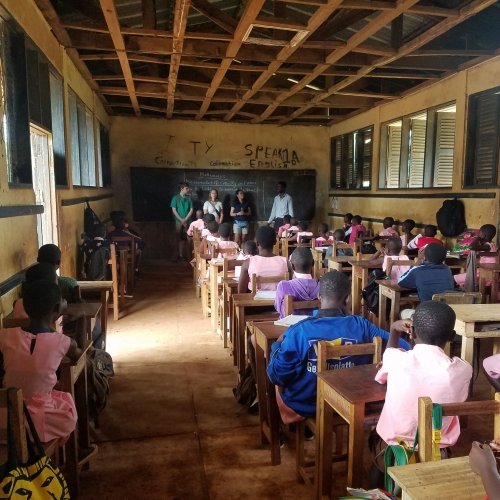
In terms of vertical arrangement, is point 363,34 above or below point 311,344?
above

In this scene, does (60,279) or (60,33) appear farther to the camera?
(60,33)

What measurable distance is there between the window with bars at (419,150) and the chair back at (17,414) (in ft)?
21.5

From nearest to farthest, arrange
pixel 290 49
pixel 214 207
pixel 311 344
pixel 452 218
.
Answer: pixel 311 344 → pixel 290 49 → pixel 452 218 → pixel 214 207

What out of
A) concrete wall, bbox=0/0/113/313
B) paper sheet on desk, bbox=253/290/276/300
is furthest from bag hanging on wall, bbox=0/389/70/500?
paper sheet on desk, bbox=253/290/276/300

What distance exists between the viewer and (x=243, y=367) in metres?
3.25

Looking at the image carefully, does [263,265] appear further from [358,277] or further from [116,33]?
[116,33]

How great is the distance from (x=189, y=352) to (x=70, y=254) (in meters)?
1.98

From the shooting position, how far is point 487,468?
0.99m

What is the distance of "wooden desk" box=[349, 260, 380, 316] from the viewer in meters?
4.52

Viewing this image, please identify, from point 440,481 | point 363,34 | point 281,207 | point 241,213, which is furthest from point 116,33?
point 281,207

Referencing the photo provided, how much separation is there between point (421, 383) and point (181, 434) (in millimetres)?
1679

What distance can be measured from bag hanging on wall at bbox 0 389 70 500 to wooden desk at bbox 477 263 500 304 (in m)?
3.70

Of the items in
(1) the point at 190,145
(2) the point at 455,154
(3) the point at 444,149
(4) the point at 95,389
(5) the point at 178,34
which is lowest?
(4) the point at 95,389

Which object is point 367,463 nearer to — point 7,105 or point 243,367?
point 243,367
